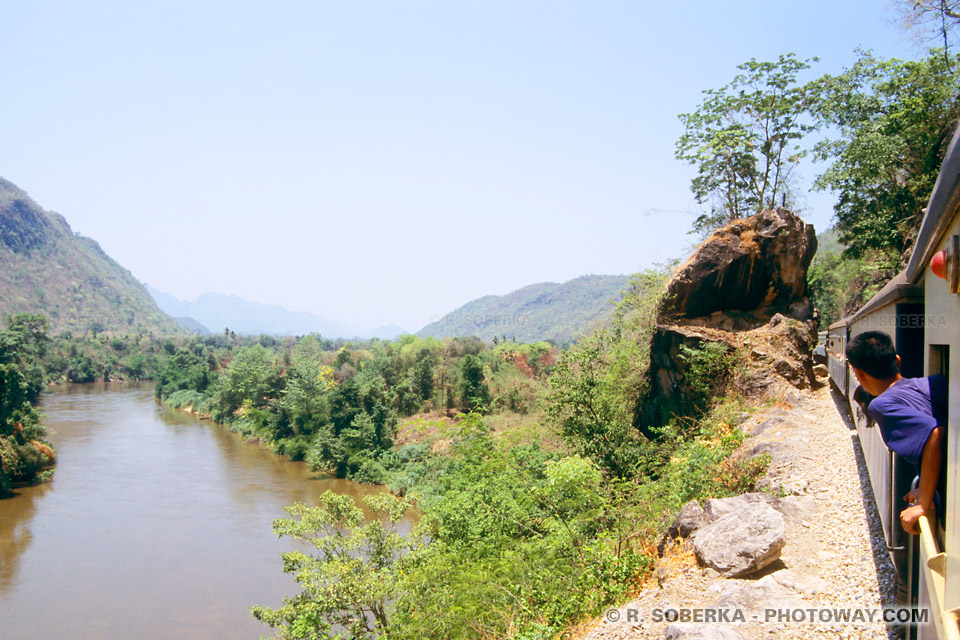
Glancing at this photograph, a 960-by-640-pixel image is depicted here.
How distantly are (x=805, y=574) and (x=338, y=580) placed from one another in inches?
311

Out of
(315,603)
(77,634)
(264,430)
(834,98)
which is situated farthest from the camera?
(264,430)

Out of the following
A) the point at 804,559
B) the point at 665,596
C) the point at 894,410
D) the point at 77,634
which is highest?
the point at 894,410

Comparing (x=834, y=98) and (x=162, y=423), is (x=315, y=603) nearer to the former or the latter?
(x=834, y=98)

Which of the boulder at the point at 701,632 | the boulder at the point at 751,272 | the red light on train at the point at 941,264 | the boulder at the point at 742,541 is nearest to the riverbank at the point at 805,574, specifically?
the boulder at the point at 701,632

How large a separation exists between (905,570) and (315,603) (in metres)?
8.94

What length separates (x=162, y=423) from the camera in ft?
138

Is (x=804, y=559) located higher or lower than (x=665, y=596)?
higher

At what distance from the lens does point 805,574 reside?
4930 millimetres

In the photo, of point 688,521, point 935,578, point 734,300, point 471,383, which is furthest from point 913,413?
point 471,383

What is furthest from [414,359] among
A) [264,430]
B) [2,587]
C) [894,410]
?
[894,410]

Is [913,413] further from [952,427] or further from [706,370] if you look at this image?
[706,370]

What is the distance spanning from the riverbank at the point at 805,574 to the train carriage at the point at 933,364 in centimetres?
80

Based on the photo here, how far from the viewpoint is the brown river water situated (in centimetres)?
1523

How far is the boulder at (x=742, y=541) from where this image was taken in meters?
5.16
